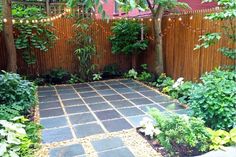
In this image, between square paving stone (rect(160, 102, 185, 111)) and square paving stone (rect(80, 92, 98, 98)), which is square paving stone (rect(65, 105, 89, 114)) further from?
square paving stone (rect(160, 102, 185, 111))

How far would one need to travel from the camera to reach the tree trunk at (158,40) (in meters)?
6.29

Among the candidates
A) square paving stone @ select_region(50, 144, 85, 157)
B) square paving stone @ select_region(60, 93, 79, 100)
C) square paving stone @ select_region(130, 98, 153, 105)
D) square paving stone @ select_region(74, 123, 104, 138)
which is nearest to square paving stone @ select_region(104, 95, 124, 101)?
square paving stone @ select_region(130, 98, 153, 105)

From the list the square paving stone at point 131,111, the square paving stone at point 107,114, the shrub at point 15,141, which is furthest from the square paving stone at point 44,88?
the shrub at point 15,141

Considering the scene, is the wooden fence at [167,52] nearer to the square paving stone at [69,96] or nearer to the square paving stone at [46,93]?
the square paving stone at [46,93]

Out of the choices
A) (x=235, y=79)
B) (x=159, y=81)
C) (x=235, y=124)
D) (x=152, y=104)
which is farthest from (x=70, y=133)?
(x=159, y=81)

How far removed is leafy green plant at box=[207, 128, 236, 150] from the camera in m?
2.90

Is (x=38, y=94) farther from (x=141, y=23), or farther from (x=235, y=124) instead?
(x=235, y=124)

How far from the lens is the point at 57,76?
688cm

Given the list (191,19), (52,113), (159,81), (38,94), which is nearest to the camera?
(52,113)

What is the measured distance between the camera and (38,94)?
19.0 feet

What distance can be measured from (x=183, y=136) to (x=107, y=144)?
39.2 inches

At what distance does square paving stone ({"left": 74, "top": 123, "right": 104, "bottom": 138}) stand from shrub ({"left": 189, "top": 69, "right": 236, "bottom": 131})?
4.74 ft

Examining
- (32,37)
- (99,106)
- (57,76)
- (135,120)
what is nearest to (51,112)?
(99,106)

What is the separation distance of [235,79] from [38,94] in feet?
13.8
